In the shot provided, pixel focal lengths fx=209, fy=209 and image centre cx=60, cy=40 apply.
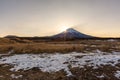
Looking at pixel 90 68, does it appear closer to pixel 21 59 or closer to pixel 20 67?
pixel 20 67

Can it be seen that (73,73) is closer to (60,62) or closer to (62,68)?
(62,68)

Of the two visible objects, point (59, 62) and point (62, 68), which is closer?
point (62, 68)

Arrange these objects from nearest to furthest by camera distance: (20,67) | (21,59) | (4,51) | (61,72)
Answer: (61,72), (20,67), (21,59), (4,51)

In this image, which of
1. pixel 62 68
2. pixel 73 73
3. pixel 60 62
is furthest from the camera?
pixel 60 62

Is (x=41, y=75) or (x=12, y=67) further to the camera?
(x=12, y=67)

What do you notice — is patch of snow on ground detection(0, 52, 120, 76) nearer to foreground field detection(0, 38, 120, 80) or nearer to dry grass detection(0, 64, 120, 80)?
foreground field detection(0, 38, 120, 80)

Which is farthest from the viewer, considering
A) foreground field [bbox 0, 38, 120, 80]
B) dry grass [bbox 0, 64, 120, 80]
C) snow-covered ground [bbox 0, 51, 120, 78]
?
snow-covered ground [bbox 0, 51, 120, 78]

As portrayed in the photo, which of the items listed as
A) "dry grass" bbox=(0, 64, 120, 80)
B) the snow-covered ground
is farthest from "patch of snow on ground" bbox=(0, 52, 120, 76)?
"dry grass" bbox=(0, 64, 120, 80)

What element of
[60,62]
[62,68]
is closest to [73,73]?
[62,68]

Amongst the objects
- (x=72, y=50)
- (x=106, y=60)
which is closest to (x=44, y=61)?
(x=106, y=60)

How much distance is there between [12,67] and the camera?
74.3ft

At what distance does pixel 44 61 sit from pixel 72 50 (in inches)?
362

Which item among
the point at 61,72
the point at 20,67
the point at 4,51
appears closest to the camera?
the point at 61,72

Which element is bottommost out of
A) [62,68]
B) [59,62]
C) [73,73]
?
[73,73]
